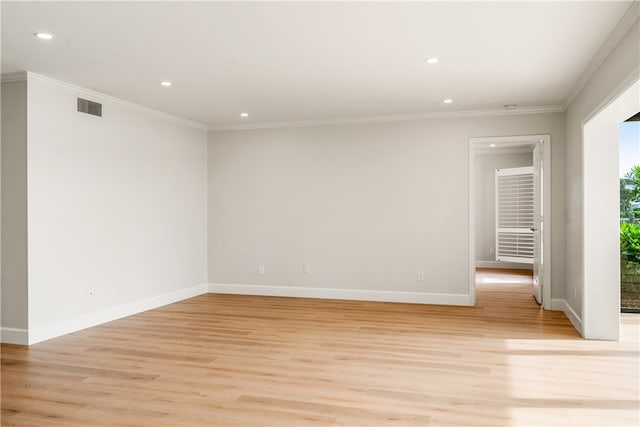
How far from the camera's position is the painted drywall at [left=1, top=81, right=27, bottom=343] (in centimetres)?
471

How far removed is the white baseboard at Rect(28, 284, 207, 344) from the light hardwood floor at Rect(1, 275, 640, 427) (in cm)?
15

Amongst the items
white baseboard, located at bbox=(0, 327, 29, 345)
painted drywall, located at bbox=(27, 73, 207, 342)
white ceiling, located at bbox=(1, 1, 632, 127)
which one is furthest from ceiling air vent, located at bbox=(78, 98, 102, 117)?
white baseboard, located at bbox=(0, 327, 29, 345)

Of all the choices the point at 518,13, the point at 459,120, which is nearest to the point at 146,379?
the point at 518,13

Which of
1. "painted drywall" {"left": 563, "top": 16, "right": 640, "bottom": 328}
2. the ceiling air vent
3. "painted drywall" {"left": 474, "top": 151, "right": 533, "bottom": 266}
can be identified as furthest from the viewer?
"painted drywall" {"left": 474, "top": 151, "right": 533, "bottom": 266}

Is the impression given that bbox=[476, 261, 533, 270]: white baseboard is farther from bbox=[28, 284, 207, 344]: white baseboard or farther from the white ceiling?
bbox=[28, 284, 207, 344]: white baseboard

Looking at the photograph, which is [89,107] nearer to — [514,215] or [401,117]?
[401,117]

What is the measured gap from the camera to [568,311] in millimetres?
5883

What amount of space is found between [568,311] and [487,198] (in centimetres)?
575

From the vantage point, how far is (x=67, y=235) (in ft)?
16.9

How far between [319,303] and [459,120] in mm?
3164

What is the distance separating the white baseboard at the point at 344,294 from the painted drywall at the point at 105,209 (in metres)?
0.57

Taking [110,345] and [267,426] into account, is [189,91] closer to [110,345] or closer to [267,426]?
[110,345]

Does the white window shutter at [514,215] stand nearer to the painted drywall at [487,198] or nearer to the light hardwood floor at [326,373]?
the painted drywall at [487,198]

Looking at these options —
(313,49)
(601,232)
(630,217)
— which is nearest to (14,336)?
(313,49)
